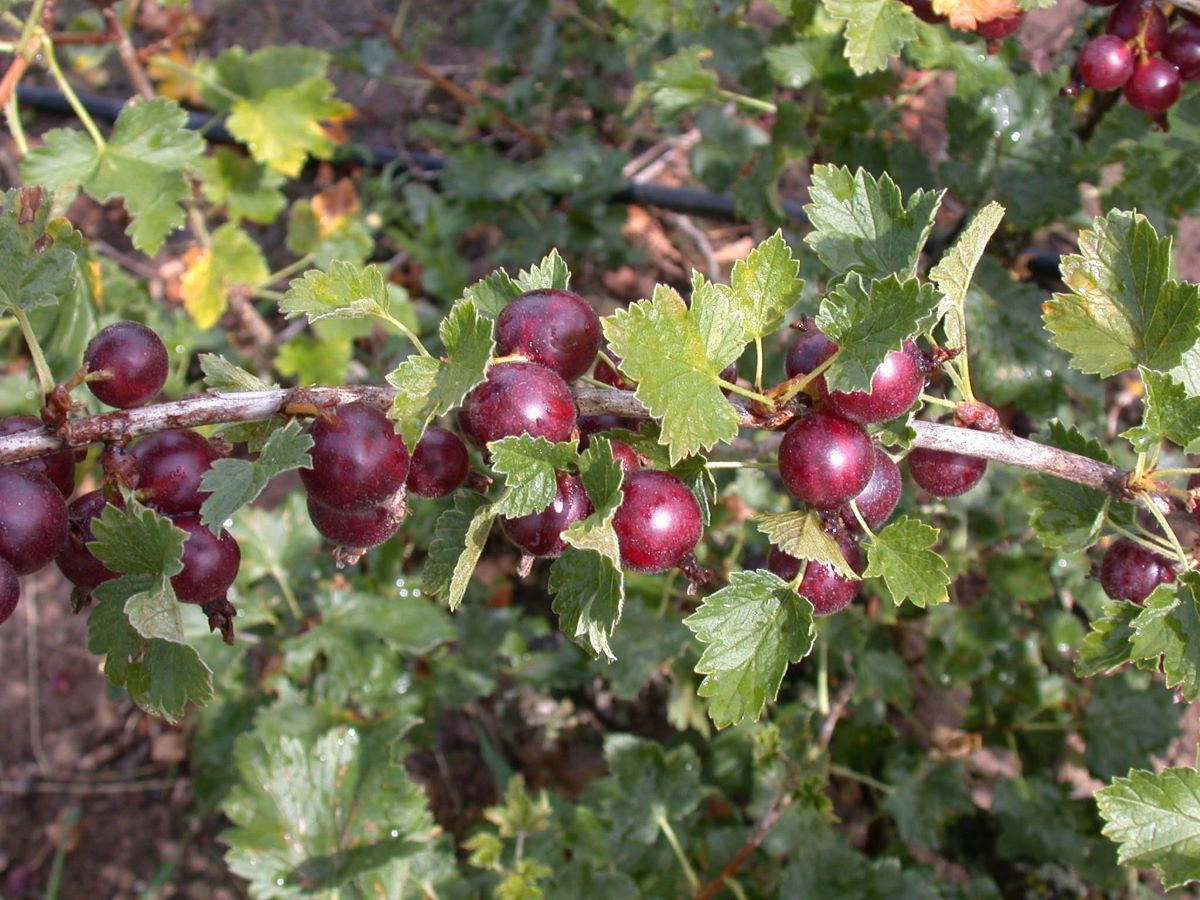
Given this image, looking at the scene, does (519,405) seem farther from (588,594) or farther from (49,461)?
(49,461)

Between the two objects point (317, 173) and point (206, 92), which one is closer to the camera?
point (206, 92)

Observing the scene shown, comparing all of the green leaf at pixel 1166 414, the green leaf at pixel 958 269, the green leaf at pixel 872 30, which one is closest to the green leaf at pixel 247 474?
the green leaf at pixel 958 269

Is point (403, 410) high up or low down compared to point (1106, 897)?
up

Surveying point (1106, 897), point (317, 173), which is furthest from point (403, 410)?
point (317, 173)

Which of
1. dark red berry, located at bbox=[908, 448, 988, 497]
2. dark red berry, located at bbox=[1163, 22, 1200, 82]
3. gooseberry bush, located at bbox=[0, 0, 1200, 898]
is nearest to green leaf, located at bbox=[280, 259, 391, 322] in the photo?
gooseberry bush, located at bbox=[0, 0, 1200, 898]

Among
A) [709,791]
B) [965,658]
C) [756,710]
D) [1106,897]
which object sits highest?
[756,710]

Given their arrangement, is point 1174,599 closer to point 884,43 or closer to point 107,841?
point 884,43

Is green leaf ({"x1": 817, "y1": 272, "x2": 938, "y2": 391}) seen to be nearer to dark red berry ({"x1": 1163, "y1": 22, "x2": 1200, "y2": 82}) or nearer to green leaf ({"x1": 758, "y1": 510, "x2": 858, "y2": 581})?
green leaf ({"x1": 758, "y1": 510, "x2": 858, "y2": 581})
